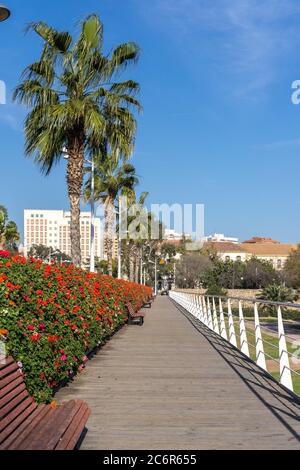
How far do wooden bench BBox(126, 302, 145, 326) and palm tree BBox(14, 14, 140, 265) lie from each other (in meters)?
2.64

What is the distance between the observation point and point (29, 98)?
18.7m

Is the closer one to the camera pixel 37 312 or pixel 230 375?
pixel 37 312

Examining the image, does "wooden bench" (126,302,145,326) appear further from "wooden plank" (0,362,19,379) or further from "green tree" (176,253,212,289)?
"green tree" (176,253,212,289)

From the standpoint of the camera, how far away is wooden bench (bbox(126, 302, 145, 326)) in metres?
20.6

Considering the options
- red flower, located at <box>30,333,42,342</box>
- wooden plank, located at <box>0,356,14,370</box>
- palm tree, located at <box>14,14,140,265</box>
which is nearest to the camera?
wooden plank, located at <box>0,356,14,370</box>

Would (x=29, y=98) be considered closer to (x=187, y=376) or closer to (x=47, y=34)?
(x=47, y=34)

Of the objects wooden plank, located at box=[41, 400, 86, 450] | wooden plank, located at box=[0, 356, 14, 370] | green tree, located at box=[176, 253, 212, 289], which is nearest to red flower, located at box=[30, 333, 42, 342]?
wooden plank, located at box=[0, 356, 14, 370]

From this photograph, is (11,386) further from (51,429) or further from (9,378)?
(51,429)

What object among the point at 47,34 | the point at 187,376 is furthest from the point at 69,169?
the point at 187,376

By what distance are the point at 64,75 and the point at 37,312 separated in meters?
13.6

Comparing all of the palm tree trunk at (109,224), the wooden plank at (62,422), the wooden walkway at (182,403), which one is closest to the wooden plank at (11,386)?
the wooden plank at (62,422)

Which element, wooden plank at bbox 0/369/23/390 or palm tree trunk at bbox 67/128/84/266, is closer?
wooden plank at bbox 0/369/23/390

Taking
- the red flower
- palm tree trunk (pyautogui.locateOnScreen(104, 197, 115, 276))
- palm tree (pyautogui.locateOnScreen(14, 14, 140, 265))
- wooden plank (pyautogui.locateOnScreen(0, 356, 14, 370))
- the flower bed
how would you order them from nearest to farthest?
wooden plank (pyautogui.locateOnScreen(0, 356, 14, 370)), the flower bed, the red flower, palm tree (pyautogui.locateOnScreen(14, 14, 140, 265)), palm tree trunk (pyautogui.locateOnScreen(104, 197, 115, 276))

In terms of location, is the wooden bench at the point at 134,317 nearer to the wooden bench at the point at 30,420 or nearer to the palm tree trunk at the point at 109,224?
the palm tree trunk at the point at 109,224
